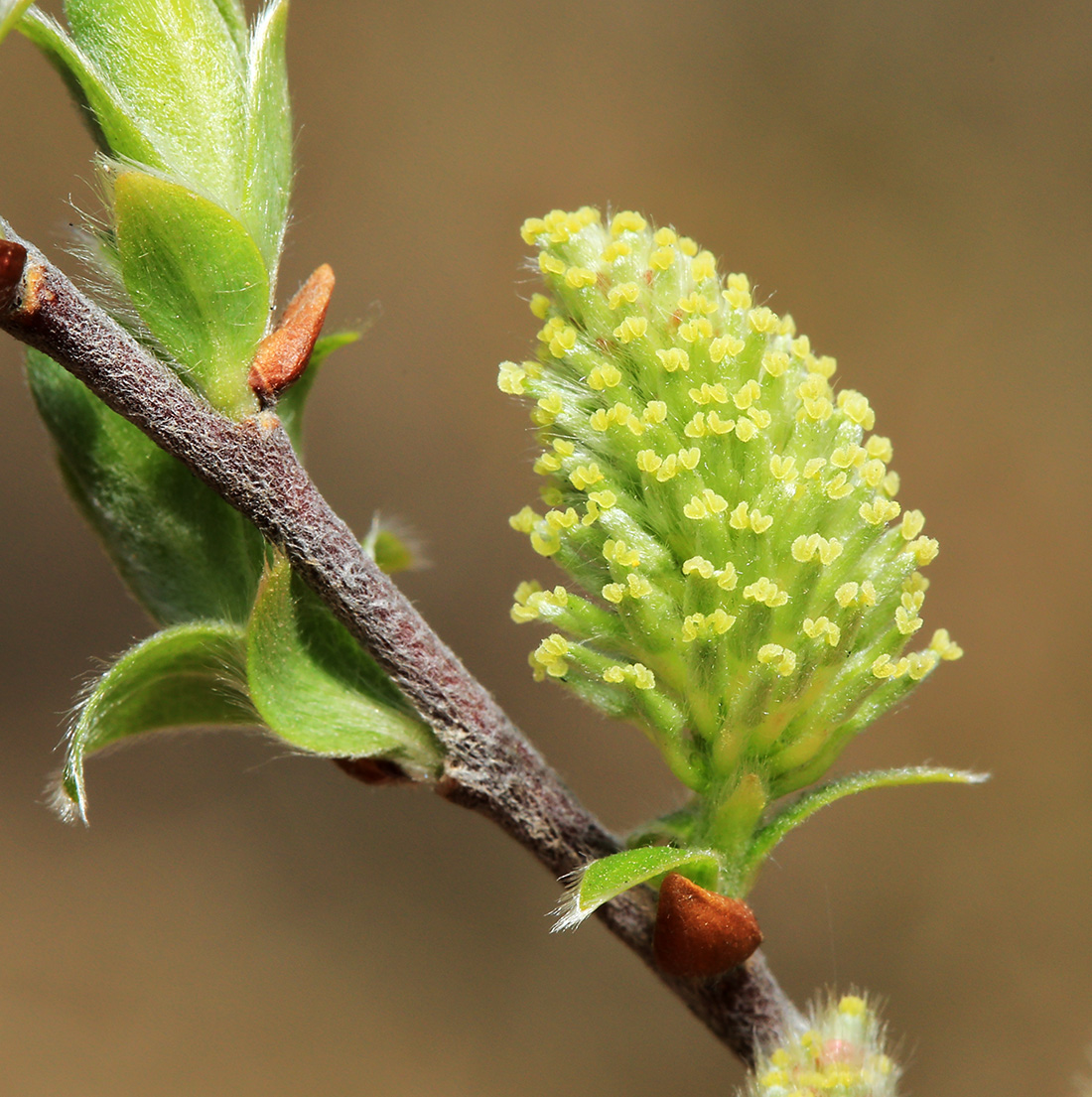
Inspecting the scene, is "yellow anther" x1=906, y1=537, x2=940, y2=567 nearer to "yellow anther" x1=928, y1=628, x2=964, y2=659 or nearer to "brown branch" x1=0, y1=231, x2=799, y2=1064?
"yellow anther" x1=928, y1=628, x2=964, y2=659

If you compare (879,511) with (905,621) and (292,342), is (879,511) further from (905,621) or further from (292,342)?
(292,342)

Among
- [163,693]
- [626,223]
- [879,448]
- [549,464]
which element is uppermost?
[626,223]

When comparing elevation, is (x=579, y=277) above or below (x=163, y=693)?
above

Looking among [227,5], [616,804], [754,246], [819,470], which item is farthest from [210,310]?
[754,246]

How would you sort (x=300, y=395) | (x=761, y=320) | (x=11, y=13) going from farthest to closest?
1. (x=300, y=395)
2. (x=761, y=320)
3. (x=11, y=13)

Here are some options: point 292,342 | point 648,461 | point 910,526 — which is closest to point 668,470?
point 648,461

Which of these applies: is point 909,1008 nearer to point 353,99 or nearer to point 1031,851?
point 1031,851
